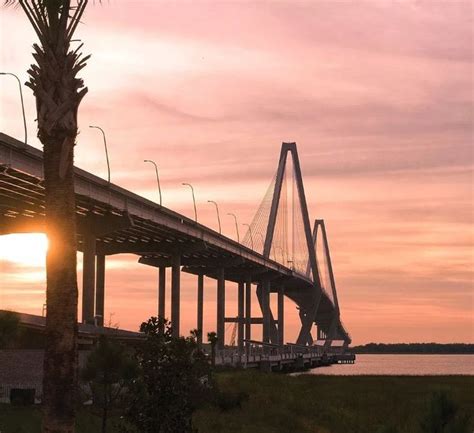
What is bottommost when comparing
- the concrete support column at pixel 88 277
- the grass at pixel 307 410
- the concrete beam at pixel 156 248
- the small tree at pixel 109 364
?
the grass at pixel 307 410

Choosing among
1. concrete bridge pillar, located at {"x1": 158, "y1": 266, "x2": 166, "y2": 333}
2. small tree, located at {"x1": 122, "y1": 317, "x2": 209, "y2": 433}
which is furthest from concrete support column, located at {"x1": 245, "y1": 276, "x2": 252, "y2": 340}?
small tree, located at {"x1": 122, "y1": 317, "x2": 209, "y2": 433}

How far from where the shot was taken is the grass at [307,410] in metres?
44.9

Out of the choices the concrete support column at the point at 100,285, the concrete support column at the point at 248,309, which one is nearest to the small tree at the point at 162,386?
the concrete support column at the point at 100,285

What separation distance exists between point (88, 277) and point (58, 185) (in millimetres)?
65096

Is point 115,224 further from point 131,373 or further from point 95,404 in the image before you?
point 131,373

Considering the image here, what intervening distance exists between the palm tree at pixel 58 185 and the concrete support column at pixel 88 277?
62329 mm

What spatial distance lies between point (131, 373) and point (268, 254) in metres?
124

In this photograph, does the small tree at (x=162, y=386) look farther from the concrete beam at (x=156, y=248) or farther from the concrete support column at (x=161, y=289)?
the concrete support column at (x=161, y=289)

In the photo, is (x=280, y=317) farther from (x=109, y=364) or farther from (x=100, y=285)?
(x=109, y=364)

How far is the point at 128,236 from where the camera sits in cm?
10681

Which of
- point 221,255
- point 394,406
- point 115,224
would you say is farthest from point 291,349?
point 394,406

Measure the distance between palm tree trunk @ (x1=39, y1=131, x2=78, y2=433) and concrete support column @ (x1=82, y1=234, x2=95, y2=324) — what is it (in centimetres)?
6323

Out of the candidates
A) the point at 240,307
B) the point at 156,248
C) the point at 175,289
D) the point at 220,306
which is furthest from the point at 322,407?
the point at 240,307

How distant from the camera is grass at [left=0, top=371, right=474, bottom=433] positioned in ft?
147
